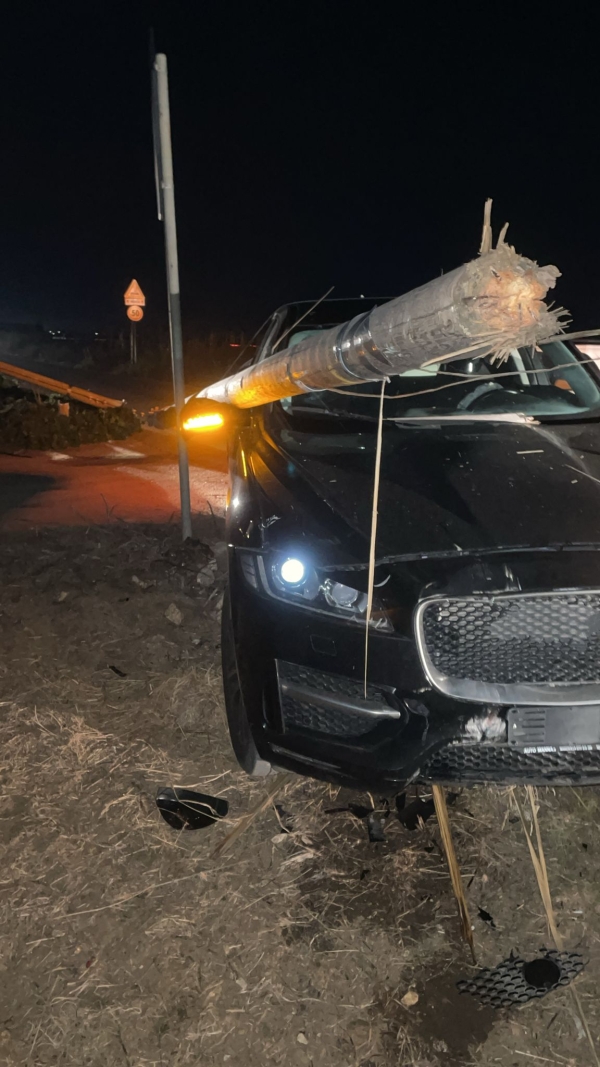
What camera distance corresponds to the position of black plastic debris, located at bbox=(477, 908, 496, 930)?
2.22 m

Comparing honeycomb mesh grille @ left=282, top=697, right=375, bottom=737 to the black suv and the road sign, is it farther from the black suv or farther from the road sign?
the road sign

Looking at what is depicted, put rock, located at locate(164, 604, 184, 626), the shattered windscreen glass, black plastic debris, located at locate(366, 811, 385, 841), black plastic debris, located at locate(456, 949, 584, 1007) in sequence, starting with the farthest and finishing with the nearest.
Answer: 1. rock, located at locate(164, 604, 184, 626)
2. the shattered windscreen glass
3. black plastic debris, located at locate(366, 811, 385, 841)
4. black plastic debris, located at locate(456, 949, 584, 1007)

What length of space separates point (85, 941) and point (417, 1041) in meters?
1.02

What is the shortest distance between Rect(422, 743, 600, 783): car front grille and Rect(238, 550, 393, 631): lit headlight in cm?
44

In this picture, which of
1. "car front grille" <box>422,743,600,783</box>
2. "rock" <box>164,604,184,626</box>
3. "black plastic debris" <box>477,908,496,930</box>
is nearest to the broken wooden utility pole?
"car front grille" <box>422,743,600,783</box>

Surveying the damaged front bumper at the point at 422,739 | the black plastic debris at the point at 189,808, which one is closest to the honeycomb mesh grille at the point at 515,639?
the damaged front bumper at the point at 422,739

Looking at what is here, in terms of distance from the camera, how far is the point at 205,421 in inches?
158

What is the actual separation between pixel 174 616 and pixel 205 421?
116cm

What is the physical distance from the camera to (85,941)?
214cm

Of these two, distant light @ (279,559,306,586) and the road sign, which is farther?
the road sign

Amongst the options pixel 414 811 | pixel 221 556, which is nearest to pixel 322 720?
pixel 414 811

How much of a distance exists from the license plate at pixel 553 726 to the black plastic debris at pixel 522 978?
630 millimetres

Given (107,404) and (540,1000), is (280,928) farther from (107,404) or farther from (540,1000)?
(107,404)

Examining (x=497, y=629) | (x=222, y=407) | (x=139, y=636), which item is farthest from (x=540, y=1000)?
(x=222, y=407)
